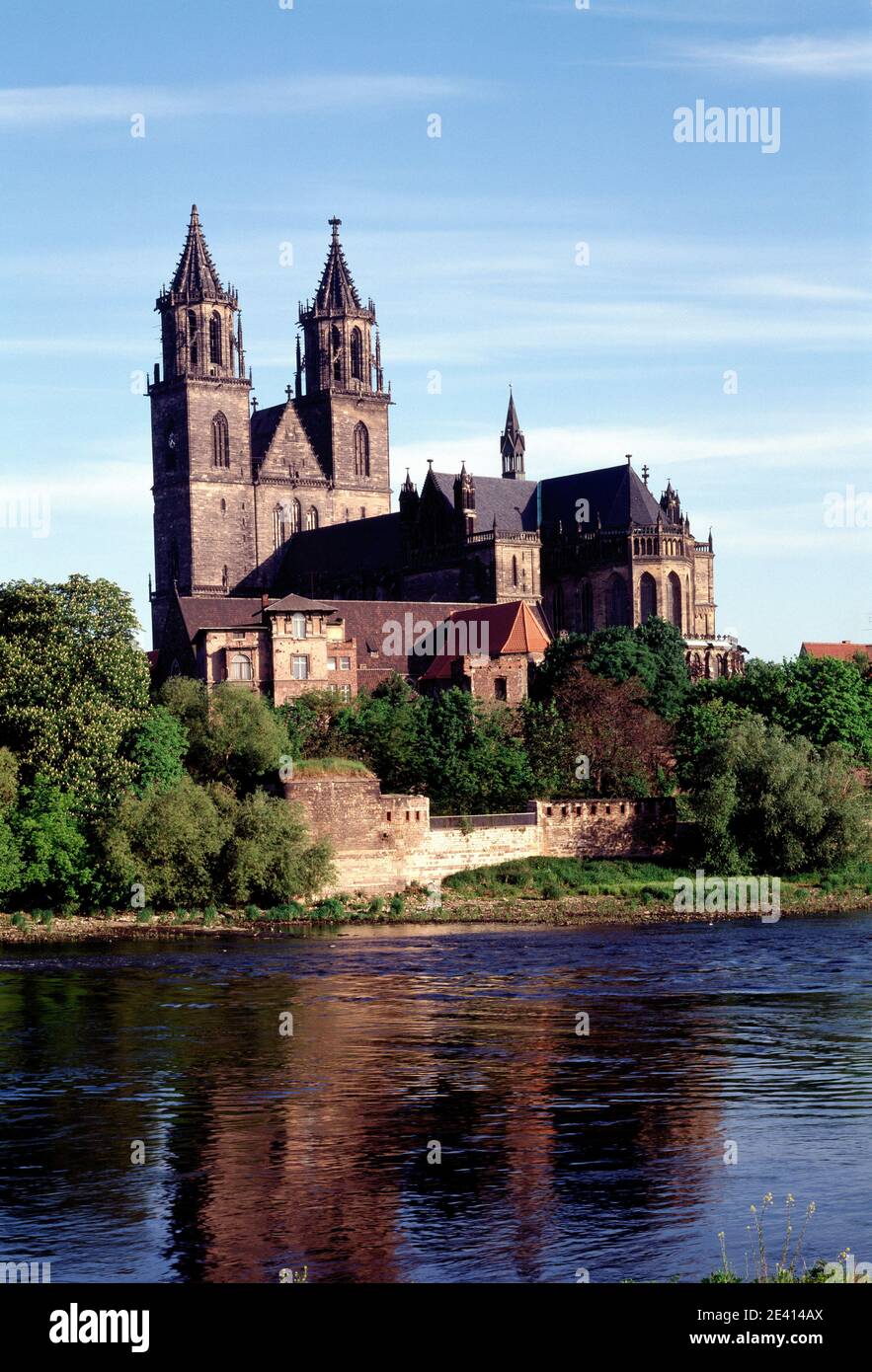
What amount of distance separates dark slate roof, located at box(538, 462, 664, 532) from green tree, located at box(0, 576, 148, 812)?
1882 inches

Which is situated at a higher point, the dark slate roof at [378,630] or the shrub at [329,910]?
the dark slate roof at [378,630]

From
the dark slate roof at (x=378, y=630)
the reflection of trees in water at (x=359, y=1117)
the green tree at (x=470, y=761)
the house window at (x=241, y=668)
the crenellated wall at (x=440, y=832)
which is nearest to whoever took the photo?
the reflection of trees in water at (x=359, y=1117)

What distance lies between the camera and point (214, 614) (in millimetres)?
81500

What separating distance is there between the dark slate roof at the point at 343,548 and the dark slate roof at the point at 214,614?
27395 millimetres

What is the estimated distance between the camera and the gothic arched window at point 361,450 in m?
130

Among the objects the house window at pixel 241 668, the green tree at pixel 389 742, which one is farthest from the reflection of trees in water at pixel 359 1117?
the house window at pixel 241 668

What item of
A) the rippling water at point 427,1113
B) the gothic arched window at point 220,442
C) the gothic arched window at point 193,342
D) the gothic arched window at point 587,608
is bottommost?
the rippling water at point 427,1113

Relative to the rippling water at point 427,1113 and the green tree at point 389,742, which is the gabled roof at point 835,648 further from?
the rippling water at point 427,1113

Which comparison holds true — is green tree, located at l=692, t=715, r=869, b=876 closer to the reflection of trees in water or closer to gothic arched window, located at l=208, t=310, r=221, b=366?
the reflection of trees in water

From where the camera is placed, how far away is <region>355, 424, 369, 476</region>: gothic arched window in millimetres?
130375

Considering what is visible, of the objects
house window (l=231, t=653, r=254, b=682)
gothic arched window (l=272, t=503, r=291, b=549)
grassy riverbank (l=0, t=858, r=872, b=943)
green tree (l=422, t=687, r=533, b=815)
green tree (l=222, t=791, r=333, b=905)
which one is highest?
gothic arched window (l=272, t=503, r=291, b=549)

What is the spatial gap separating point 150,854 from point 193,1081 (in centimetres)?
2628

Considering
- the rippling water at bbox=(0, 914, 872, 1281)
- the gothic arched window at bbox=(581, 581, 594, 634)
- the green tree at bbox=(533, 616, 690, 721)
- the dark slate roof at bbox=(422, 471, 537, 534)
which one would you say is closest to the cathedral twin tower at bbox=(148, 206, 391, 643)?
the dark slate roof at bbox=(422, 471, 537, 534)
